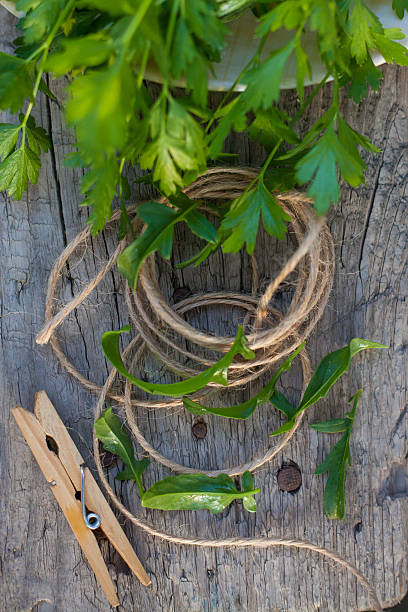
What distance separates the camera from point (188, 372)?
0.78 m

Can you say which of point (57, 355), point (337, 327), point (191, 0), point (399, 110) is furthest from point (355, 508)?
point (191, 0)

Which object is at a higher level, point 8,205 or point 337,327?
point 8,205

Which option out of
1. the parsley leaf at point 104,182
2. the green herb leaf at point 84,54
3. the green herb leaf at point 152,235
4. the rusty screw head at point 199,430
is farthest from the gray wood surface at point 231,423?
the green herb leaf at point 84,54

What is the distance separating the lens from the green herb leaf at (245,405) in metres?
0.75

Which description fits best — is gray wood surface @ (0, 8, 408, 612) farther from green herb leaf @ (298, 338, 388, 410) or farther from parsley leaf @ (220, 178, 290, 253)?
parsley leaf @ (220, 178, 290, 253)

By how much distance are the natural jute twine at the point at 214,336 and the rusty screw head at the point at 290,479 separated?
0.11 ft

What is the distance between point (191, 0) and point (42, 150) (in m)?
0.38

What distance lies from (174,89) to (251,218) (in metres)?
0.24

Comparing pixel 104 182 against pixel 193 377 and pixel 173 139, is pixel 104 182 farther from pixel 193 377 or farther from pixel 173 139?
pixel 193 377

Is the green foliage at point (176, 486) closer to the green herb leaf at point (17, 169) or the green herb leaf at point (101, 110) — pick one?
the green herb leaf at point (17, 169)

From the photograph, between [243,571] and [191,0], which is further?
[243,571]

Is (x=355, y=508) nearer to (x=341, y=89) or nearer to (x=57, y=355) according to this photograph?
(x=57, y=355)

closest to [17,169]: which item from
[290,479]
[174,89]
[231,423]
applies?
[174,89]

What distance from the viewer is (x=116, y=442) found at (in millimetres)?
779
